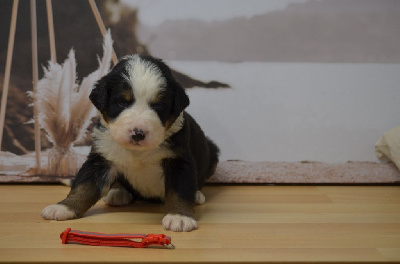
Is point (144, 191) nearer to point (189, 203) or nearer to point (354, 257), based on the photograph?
point (189, 203)

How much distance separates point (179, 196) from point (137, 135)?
44 centimetres

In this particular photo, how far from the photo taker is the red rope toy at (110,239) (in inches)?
83.6

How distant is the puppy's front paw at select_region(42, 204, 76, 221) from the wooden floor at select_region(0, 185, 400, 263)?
0.12 feet

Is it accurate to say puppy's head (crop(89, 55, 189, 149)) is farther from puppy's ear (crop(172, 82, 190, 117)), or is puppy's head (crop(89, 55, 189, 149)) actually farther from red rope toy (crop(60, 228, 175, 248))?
red rope toy (crop(60, 228, 175, 248))

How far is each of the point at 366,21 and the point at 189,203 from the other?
2006 mm

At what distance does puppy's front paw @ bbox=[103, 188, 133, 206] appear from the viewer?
289 centimetres

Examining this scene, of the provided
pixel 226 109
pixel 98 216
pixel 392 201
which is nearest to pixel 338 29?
pixel 226 109

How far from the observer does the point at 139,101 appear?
2404 mm

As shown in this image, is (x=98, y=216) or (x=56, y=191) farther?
(x=56, y=191)

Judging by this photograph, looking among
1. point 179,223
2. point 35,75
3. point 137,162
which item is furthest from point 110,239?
point 35,75

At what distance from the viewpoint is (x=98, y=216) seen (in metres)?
2.62

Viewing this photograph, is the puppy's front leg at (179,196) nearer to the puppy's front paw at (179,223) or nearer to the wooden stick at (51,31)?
the puppy's front paw at (179,223)

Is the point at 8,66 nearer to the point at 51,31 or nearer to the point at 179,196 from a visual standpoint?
the point at 51,31

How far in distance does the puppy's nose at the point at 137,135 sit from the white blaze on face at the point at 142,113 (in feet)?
0.04
